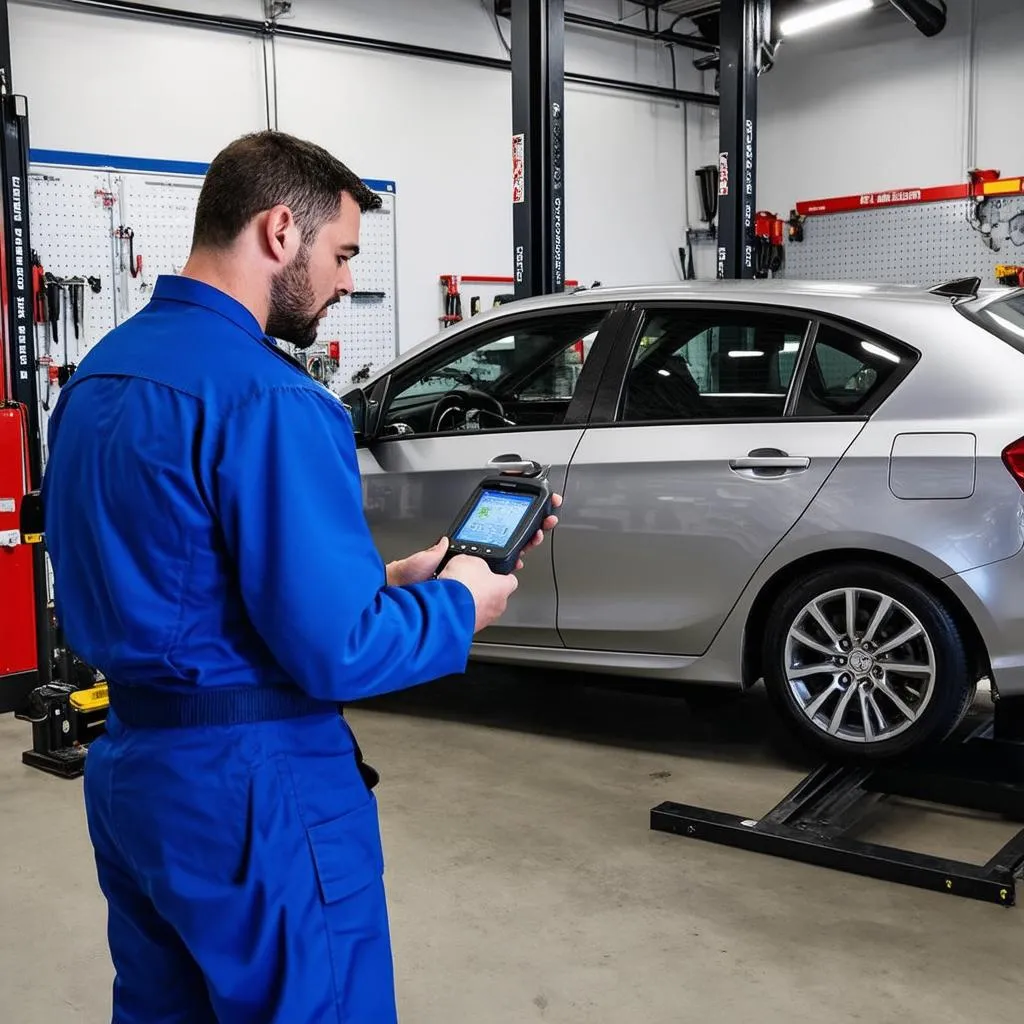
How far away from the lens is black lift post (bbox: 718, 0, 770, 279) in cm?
750

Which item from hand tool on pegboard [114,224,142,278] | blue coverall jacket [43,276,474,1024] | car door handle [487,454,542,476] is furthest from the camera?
hand tool on pegboard [114,224,142,278]

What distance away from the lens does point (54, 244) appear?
763cm

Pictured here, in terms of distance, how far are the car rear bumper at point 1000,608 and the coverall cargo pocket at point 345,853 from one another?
260cm

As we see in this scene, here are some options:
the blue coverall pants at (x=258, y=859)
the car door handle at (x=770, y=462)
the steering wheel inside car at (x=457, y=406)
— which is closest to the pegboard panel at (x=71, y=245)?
the steering wheel inside car at (x=457, y=406)

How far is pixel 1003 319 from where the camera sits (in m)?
3.79

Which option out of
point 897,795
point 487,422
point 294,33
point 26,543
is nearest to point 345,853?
point 897,795

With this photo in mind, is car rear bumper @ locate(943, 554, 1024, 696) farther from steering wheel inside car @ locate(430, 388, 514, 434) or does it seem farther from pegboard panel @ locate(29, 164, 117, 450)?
pegboard panel @ locate(29, 164, 117, 450)

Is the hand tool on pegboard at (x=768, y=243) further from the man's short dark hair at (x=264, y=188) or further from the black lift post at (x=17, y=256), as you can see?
the man's short dark hair at (x=264, y=188)

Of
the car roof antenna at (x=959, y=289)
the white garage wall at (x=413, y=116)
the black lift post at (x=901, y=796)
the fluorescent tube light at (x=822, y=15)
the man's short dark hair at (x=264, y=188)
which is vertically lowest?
the black lift post at (x=901, y=796)

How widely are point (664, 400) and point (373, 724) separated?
1.67 meters

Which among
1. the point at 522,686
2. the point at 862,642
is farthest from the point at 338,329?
the point at 862,642

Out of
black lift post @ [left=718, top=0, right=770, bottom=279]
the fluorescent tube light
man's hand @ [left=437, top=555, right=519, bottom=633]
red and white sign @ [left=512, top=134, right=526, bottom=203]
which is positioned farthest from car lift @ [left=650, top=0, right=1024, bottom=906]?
the fluorescent tube light

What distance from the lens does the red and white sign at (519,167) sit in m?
6.56

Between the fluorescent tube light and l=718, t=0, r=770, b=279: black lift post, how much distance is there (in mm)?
1587
